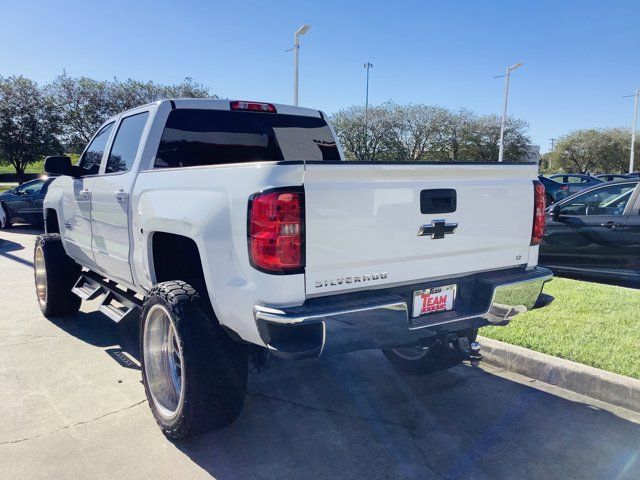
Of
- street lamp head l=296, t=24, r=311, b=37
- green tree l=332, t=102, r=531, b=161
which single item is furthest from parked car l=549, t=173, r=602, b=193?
green tree l=332, t=102, r=531, b=161

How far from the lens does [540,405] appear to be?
3721 millimetres

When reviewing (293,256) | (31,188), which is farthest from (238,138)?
(31,188)

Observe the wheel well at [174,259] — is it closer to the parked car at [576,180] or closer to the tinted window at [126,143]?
the tinted window at [126,143]

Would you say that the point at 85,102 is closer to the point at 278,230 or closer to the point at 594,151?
the point at 278,230

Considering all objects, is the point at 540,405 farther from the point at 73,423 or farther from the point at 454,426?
the point at 73,423

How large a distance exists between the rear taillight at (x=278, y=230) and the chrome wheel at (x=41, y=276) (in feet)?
14.1

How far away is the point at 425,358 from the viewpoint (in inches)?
162

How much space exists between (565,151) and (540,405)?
5600cm

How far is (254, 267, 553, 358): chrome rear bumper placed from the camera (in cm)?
249

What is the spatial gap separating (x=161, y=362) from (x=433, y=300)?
182cm

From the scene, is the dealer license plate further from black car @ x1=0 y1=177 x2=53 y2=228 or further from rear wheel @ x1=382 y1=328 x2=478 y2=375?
black car @ x1=0 y1=177 x2=53 y2=228

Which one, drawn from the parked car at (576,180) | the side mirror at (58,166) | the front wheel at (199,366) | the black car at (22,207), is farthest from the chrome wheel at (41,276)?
the parked car at (576,180)

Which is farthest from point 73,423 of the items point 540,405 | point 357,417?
point 540,405

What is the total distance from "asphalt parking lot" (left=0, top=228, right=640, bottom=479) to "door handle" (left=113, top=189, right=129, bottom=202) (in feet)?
4.75
